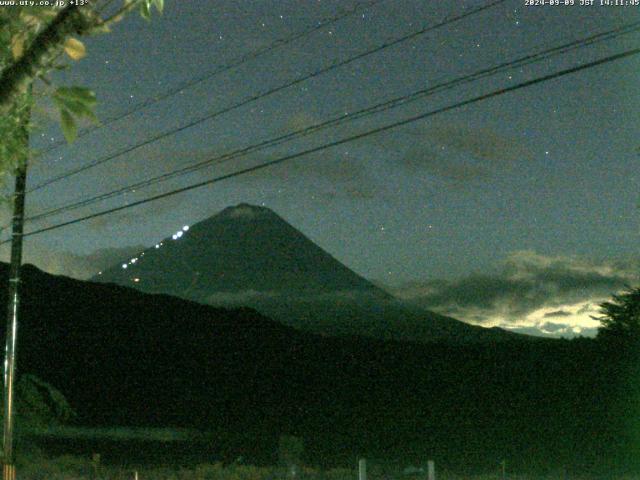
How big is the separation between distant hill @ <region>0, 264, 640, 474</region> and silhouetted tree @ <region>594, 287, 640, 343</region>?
143 cm

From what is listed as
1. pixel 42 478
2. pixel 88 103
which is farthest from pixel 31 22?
pixel 42 478

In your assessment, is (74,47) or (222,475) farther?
(222,475)

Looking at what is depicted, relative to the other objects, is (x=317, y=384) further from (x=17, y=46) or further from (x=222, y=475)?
(x=17, y=46)

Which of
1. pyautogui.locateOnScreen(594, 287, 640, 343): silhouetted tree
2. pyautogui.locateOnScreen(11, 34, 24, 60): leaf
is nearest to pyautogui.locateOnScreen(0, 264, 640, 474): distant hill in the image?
pyautogui.locateOnScreen(594, 287, 640, 343): silhouetted tree

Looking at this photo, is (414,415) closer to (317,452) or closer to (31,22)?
(317,452)

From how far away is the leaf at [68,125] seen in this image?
A: 383 centimetres

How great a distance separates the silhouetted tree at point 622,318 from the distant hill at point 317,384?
1.43m

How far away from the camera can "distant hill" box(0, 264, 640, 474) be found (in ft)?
132

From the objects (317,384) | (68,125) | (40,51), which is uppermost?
(317,384)

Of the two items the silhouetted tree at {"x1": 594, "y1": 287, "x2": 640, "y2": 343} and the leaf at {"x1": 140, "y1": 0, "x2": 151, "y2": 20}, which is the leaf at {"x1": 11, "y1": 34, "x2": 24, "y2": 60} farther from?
the silhouetted tree at {"x1": 594, "y1": 287, "x2": 640, "y2": 343}

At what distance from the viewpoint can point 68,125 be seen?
384 centimetres

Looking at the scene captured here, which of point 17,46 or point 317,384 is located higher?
point 317,384

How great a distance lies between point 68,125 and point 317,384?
81038mm

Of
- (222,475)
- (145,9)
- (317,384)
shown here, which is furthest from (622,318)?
(145,9)
